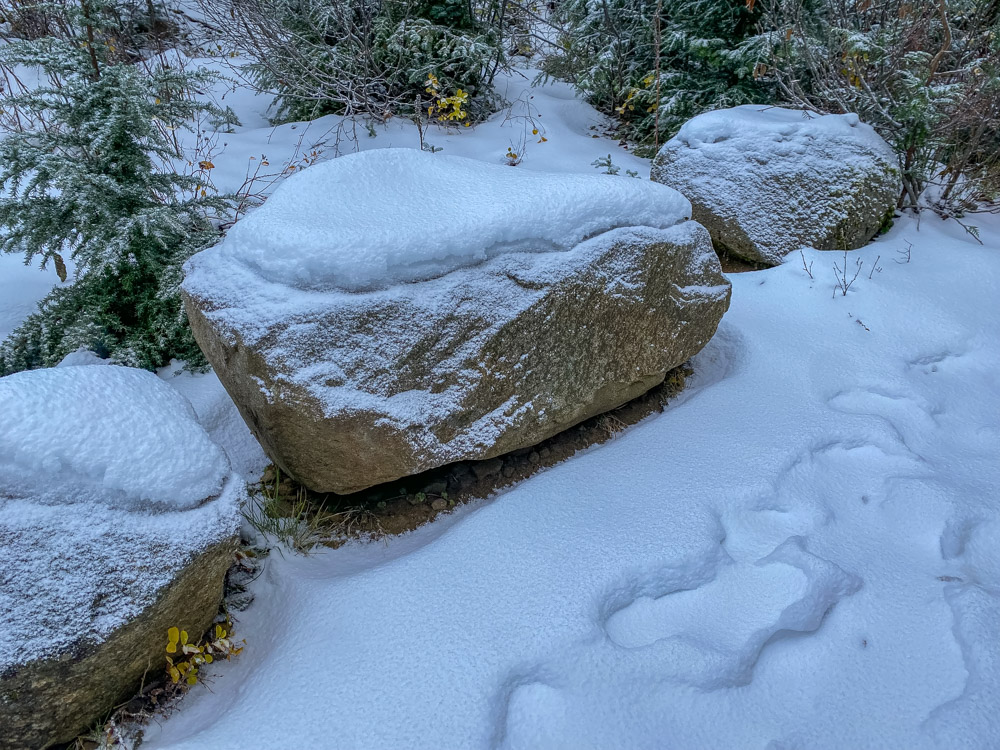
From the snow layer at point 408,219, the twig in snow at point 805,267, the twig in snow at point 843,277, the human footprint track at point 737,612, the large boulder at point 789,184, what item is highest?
the snow layer at point 408,219

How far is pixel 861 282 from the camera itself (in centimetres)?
324

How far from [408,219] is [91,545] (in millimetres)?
1249

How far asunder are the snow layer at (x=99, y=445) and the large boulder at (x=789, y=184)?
3120mm

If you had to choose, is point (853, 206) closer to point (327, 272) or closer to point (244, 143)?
point (327, 272)

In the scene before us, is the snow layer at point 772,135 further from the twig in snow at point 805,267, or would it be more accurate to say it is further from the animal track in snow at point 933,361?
the animal track in snow at point 933,361

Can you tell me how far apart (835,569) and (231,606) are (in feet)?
5.72

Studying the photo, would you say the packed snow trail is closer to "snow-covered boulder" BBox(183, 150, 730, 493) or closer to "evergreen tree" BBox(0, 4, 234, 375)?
"snow-covered boulder" BBox(183, 150, 730, 493)

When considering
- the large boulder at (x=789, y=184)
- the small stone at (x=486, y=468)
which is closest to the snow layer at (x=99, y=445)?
the small stone at (x=486, y=468)

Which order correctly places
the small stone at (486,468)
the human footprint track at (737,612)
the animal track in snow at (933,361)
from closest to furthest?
the human footprint track at (737,612) → the small stone at (486,468) → the animal track in snow at (933,361)

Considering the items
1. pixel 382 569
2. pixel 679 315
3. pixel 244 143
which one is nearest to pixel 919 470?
pixel 679 315

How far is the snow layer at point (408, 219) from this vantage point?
1.87 m

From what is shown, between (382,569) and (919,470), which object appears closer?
(382,569)

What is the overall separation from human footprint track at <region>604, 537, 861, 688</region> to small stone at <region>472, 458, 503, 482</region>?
72cm

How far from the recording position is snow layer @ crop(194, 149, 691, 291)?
1872mm
